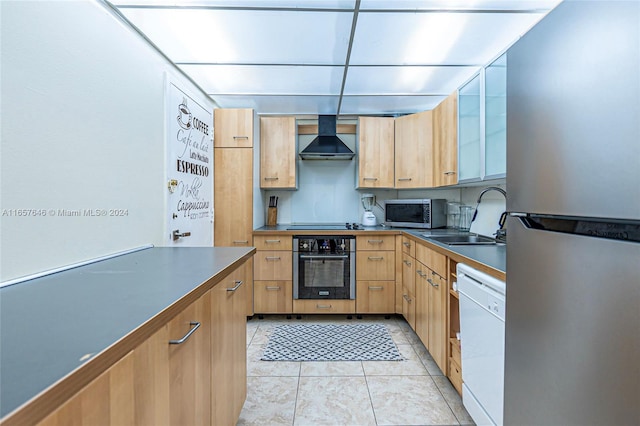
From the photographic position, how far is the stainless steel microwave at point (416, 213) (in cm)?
291

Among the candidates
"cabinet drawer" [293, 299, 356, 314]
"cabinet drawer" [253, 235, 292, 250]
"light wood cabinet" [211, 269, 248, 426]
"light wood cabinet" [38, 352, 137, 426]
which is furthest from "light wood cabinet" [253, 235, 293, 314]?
"light wood cabinet" [38, 352, 137, 426]

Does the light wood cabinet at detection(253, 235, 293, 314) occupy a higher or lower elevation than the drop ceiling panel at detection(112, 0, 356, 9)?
lower

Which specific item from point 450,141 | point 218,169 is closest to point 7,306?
point 218,169

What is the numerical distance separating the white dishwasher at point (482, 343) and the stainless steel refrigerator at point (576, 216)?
0.20m

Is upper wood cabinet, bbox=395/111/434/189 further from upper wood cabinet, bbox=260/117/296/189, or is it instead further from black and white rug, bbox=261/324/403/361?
black and white rug, bbox=261/324/403/361

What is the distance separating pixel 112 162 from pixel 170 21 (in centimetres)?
89

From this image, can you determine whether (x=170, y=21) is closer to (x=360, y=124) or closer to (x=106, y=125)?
(x=106, y=125)

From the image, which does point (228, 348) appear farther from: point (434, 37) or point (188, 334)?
point (434, 37)

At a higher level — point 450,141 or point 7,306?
point 450,141

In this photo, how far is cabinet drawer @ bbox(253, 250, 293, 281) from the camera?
2.83 m

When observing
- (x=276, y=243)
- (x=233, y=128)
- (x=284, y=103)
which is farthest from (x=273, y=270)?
(x=284, y=103)

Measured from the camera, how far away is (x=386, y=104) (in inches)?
115

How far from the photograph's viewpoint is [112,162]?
1405 mm

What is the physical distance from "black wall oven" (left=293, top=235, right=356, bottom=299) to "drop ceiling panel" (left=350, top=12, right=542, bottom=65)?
1584 millimetres
